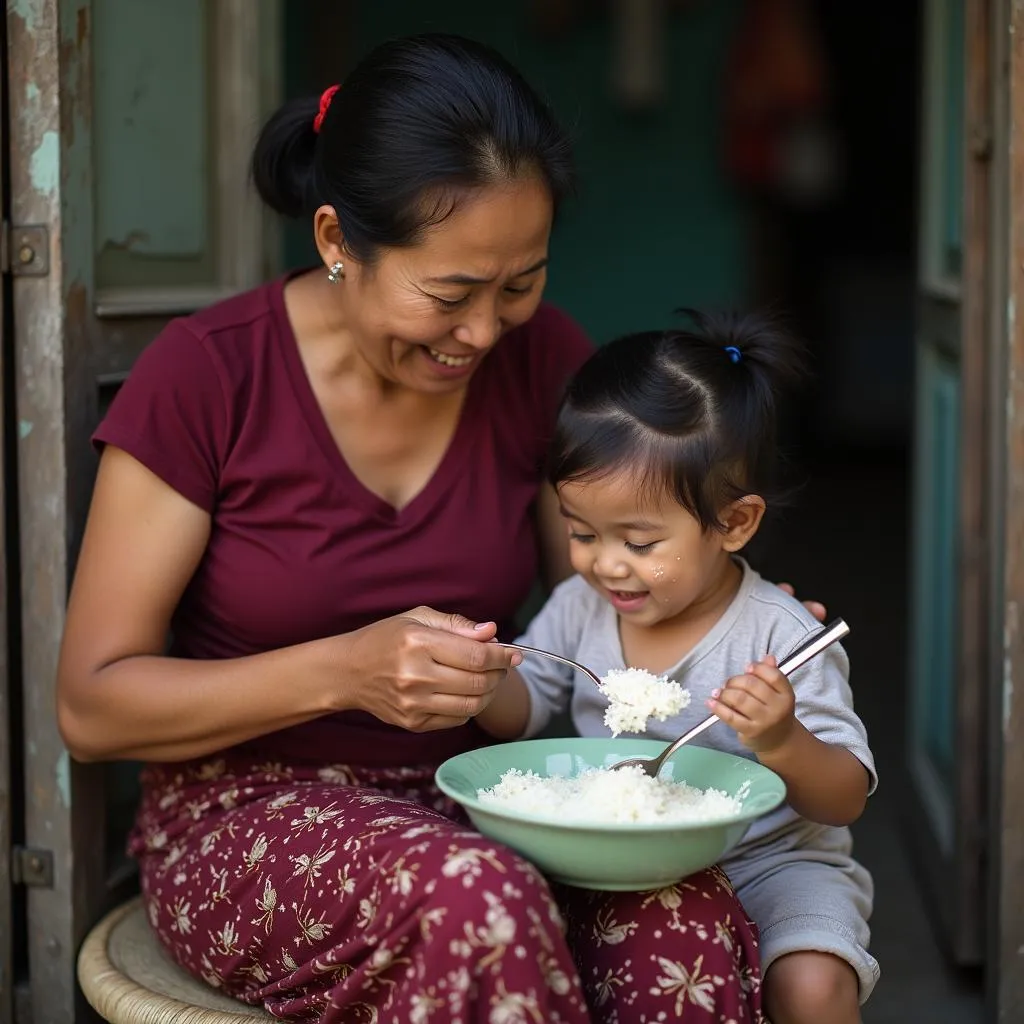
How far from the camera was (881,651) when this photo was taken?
5.41m

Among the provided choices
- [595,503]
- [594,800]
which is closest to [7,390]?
[595,503]

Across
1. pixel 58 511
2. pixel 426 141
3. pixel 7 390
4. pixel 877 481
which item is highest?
pixel 426 141

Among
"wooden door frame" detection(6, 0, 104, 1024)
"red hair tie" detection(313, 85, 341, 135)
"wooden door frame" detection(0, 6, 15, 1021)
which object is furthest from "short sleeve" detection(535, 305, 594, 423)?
"wooden door frame" detection(0, 6, 15, 1021)

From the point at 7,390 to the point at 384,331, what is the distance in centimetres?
64

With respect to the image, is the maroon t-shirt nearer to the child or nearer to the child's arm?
the child

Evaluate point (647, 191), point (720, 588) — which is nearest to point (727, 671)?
point (720, 588)

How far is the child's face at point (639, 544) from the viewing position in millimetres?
2064

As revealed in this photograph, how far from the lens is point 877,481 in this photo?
916 cm

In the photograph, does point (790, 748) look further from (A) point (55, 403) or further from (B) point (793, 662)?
(A) point (55, 403)

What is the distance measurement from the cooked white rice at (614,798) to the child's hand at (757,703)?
11cm

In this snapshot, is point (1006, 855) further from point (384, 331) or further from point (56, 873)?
point (56, 873)

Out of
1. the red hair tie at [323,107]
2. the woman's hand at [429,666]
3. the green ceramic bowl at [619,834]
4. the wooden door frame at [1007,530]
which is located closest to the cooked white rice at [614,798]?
the green ceramic bowl at [619,834]

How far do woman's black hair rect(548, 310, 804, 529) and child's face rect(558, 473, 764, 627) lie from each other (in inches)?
0.7

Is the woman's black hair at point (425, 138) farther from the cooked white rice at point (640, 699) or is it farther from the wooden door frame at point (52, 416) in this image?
the cooked white rice at point (640, 699)
